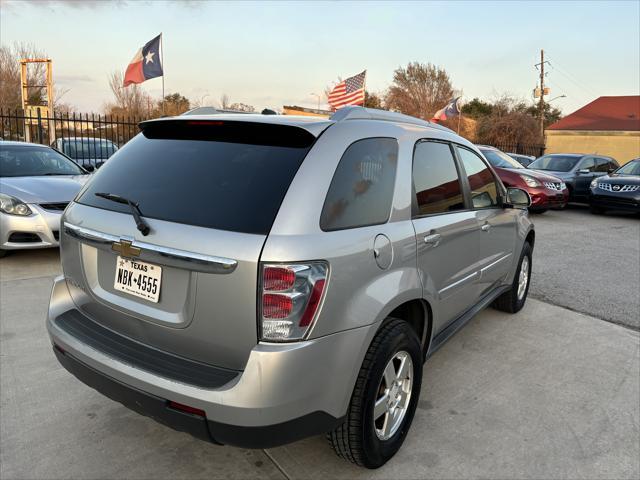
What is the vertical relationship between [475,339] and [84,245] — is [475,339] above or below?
below

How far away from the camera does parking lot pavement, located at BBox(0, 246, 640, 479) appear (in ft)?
7.86

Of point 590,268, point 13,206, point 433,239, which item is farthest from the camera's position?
point 590,268

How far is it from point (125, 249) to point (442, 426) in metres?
1.98

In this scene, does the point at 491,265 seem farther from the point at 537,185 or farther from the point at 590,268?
the point at 537,185

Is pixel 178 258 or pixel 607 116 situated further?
pixel 607 116

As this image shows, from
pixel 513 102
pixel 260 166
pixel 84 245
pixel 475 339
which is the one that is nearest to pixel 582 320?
pixel 475 339

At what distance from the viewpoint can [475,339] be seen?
161 inches

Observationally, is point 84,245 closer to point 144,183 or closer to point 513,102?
point 144,183

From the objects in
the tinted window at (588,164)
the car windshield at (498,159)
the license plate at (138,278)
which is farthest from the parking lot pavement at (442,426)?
the tinted window at (588,164)

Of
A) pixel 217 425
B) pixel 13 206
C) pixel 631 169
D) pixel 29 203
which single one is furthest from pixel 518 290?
pixel 631 169

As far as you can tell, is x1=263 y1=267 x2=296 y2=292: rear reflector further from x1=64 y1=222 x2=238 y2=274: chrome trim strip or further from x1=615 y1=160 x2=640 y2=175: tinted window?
x1=615 y1=160 x2=640 y2=175: tinted window

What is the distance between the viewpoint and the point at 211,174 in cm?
211

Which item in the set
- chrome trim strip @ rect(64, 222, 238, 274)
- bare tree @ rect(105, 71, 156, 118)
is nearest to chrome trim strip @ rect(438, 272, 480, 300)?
chrome trim strip @ rect(64, 222, 238, 274)

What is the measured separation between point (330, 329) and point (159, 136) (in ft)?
4.45
